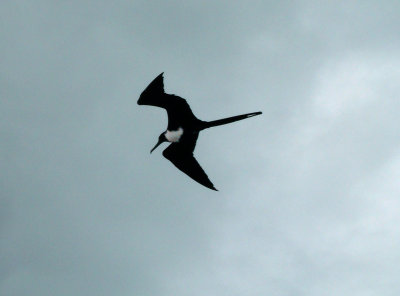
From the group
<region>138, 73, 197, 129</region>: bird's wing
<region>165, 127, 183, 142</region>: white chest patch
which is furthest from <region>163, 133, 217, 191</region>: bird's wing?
<region>138, 73, 197, 129</region>: bird's wing

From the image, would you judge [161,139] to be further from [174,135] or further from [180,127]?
[180,127]

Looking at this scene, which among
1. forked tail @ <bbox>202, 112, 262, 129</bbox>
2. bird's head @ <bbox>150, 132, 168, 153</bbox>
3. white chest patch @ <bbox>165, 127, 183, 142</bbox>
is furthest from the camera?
bird's head @ <bbox>150, 132, 168, 153</bbox>

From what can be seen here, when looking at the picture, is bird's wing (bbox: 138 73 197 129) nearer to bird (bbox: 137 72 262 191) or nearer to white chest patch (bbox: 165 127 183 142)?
bird (bbox: 137 72 262 191)

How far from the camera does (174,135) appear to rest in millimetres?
17781

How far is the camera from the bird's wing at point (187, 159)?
1764cm

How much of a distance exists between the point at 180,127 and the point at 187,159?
971 mm

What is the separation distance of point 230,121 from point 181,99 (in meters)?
1.51

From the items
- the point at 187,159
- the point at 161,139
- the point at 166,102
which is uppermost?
the point at 161,139

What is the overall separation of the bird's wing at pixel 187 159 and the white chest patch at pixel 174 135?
0.13 m

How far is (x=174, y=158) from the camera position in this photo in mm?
17922

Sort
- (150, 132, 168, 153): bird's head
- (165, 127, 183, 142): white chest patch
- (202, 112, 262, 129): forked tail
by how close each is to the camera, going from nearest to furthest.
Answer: (202, 112, 262, 129): forked tail < (165, 127, 183, 142): white chest patch < (150, 132, 168, 153): bird's head

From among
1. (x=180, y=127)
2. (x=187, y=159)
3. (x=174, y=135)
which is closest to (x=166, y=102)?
(x=180, y=127)

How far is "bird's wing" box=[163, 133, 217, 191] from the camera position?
1764cm

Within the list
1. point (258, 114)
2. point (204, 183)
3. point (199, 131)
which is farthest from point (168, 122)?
point (258, 114)
